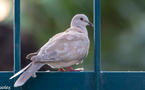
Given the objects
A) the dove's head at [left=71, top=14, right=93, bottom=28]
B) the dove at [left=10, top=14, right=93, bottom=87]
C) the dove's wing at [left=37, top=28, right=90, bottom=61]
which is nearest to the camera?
the dove at [left=10, top=14, right=93, bottom=87]

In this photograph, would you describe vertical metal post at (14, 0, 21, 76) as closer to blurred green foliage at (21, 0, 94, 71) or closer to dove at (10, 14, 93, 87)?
dove at (10, 14, 93, 87)

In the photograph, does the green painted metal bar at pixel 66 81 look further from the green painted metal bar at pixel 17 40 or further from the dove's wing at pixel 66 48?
the dove's wing at pixel 66 48

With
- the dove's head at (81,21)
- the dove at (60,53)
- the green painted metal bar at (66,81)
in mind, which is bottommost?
the green painted metal bar at (66,81)

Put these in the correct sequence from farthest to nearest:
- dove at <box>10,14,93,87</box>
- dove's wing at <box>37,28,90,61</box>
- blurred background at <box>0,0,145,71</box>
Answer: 1. blurred background at <box>0,0,145,71</box>
2. dove's wing at <box>37,28,90,61</box>
3. dove at <box>10,14,93,87</box>

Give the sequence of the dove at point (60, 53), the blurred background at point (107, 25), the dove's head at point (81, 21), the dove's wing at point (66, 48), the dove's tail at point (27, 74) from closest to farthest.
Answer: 1. the dove's tail at point (27, 74)
2. the dove at point (60, 53)
3. the dove's wing at point (66, 48)
4. the dove's head at point (81, 21)
5. the blurred background at point (107, 25)

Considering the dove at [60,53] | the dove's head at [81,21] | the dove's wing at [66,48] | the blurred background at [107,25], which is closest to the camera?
the dove at [60,53]

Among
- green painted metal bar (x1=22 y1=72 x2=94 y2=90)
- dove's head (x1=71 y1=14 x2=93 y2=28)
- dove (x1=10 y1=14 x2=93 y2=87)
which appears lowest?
green painted metal bar (x1=22 y1=72 x2=94 y2=90)

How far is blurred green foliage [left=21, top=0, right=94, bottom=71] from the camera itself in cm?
854

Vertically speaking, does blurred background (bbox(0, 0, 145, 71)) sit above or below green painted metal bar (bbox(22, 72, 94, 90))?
above

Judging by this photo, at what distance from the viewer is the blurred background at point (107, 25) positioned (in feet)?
28.0

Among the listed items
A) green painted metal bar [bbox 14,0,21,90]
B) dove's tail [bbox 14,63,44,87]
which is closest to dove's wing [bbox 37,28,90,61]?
dove's tail [bbox 14,63,44,87]

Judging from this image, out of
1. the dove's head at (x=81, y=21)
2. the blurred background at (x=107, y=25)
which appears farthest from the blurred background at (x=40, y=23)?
the dove's head at (x=81, y=21)

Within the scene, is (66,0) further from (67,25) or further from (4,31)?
(4,31)

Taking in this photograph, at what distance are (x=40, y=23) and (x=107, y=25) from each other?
1.23 m
